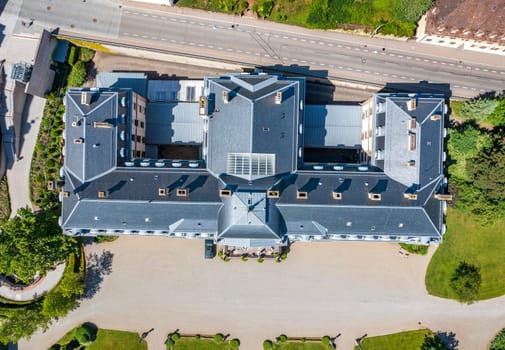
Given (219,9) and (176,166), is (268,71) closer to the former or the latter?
(219,9)

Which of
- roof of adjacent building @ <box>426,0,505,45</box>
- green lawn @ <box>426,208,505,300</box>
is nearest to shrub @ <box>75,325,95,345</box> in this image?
green lawn @ <box>426,208,505,300</box>

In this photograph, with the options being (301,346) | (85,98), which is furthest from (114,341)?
(85,98)

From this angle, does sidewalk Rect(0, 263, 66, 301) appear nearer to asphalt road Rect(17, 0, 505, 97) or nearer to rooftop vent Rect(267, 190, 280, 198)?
rooftop vent Rect(267, 190, 280, 198)

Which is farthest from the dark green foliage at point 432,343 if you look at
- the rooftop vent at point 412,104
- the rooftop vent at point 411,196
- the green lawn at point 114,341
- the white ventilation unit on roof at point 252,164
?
the green lawn at point 114,341

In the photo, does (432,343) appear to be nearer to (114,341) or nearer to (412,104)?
(412,104)

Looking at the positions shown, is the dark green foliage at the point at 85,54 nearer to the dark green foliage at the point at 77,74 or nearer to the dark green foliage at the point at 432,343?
the dark green foliage at the point at 77,74

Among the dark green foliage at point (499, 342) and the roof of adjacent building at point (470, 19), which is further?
the dark green foliage at point (499, 342)
